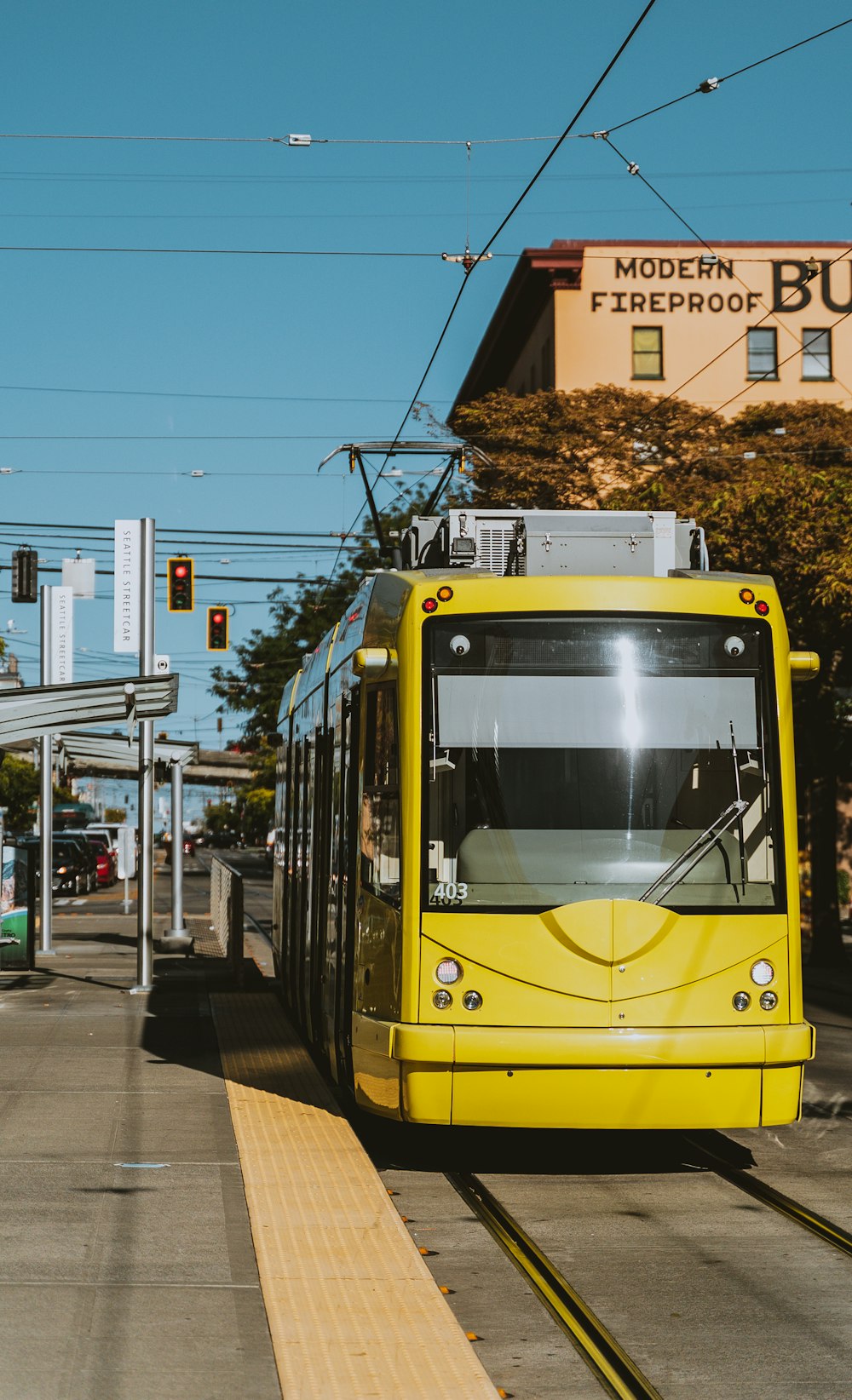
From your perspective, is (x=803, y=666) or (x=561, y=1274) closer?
(x=561, y=1274)

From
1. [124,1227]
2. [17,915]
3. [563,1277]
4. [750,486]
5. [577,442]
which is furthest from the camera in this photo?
[577,442]

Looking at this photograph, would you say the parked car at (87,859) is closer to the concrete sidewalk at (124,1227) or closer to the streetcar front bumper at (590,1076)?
the concrete sidewalk at (124,1227)

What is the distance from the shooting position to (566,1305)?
20.4 feet

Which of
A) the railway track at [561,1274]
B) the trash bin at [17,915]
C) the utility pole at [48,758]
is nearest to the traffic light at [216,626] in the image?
the utility pole at [48,758]

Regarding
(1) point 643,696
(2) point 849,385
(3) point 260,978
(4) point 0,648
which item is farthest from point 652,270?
(1) point 643,696

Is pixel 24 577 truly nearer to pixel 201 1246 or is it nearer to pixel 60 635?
pixel 60 635

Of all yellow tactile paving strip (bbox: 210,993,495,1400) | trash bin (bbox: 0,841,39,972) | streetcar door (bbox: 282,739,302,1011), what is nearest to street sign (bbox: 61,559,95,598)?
trash bin (bbox: 0,841,39,972)

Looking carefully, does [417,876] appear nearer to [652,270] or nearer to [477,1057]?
[477,1057]

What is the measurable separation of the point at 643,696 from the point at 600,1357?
379 cm

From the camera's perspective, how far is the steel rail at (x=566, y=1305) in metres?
5.31

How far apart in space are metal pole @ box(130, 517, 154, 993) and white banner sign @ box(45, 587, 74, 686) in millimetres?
4553

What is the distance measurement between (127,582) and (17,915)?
4418 millimetres

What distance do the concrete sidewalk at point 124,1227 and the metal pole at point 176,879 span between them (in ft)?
40.6

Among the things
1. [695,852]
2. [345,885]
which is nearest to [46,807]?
[345,885]
